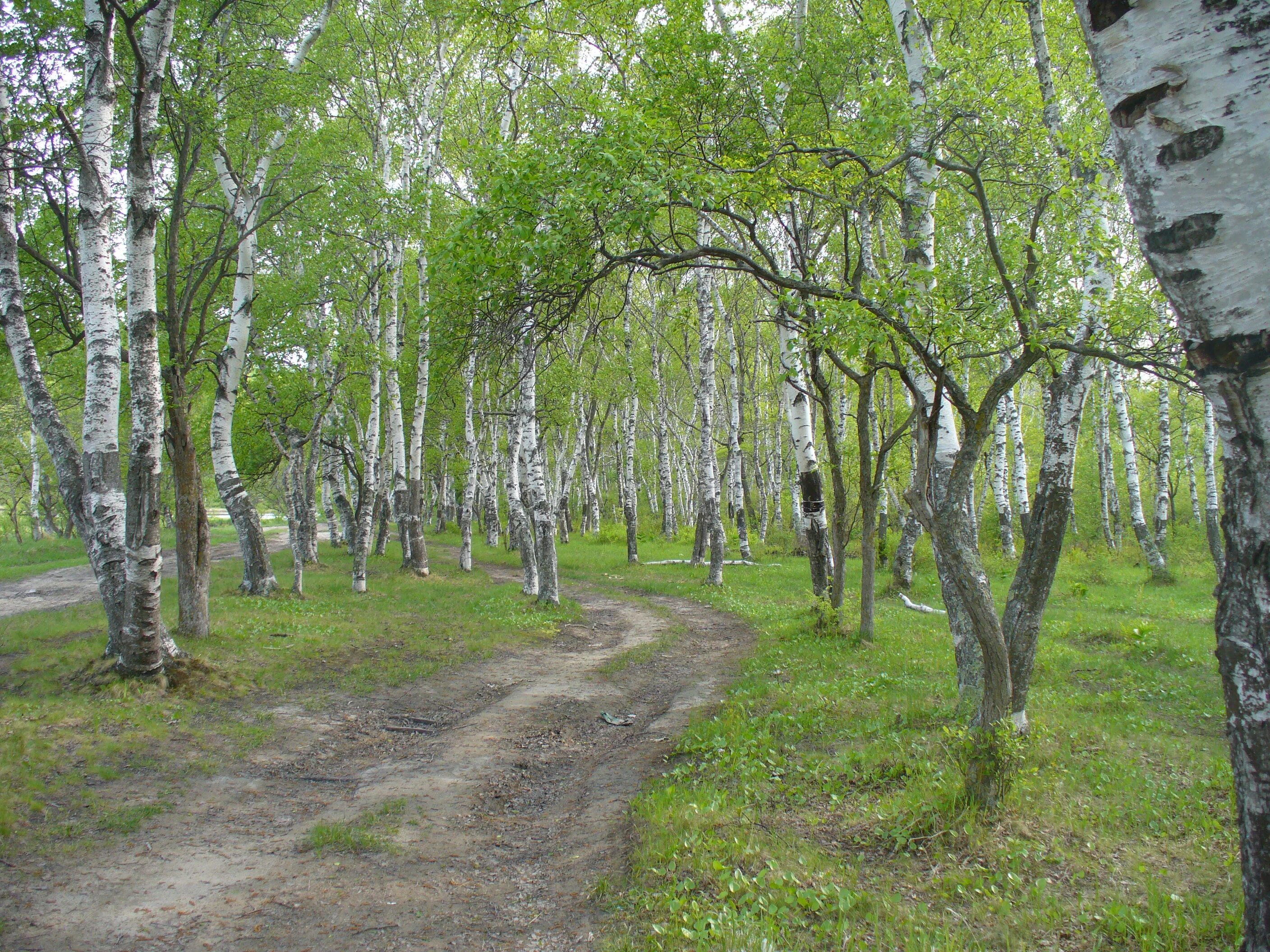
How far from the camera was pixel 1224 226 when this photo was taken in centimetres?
226

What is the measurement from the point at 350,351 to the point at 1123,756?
18861 mm

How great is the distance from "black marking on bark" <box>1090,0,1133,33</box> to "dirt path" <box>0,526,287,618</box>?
840 inches

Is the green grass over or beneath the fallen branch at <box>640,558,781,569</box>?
beneath

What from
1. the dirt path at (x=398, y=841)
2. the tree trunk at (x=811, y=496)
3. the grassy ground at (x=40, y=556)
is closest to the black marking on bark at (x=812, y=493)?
the tree trunk at (x=811, y=496)

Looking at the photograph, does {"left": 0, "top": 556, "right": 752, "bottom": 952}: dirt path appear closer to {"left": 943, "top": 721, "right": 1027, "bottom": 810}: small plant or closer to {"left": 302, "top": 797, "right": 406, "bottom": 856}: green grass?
{"left": 302, "top": 797, "right": 406, "bottom": 856}: green grass

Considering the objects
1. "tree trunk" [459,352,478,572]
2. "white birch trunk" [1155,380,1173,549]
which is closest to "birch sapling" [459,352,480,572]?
"tree trunk" [459,352,478,572]

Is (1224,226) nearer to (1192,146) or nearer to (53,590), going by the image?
(1192,146)

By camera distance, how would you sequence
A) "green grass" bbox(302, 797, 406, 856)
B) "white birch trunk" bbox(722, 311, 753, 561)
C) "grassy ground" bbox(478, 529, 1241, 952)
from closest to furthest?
"grassy ground" bbox(478, 529, 1241, 952) < "green grass" bbox(302, 797, 406, 856) < "white birch trunk" bbox(722, 311, 753, 561)

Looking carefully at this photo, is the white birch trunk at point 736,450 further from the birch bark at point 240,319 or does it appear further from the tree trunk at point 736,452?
the birch bark at point 240,319

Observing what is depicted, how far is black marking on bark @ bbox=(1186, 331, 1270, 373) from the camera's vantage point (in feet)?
7.36

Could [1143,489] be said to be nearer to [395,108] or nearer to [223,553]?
[395,108]

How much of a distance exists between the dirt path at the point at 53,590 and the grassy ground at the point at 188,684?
2.16 m

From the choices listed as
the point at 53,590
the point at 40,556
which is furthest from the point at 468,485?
the point at 40,556

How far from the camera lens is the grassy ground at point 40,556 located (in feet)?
84.7
